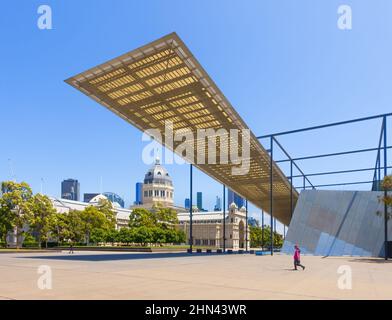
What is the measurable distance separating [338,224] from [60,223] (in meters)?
53.6

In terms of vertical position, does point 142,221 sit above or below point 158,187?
below

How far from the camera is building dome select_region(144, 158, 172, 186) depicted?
176 m

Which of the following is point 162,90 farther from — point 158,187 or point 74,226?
point 158,187

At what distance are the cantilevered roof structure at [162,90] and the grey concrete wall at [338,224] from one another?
30.5 ft

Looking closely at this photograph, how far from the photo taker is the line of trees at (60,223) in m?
60.8

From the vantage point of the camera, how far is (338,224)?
4731cm

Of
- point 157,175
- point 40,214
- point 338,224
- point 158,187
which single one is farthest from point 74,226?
point 157,175

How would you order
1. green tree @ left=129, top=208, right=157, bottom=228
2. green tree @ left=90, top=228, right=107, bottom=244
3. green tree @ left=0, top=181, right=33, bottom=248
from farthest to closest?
green tree @ left=129, top=208, right=157, bottom=228
green tree @ left=90, top=228, right=107, bottom=244
green tree @ left=0, top=181, right=33, bottom=248

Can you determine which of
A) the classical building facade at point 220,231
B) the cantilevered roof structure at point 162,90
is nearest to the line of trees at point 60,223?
the cantilevered roof structure at point 162,90

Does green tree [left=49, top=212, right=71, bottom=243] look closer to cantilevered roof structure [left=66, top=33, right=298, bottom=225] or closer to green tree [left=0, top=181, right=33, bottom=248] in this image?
green tree [left=0, top=181, right=33, bottom=248]

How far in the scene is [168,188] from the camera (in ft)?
578

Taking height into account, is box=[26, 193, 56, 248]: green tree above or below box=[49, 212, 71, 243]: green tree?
above

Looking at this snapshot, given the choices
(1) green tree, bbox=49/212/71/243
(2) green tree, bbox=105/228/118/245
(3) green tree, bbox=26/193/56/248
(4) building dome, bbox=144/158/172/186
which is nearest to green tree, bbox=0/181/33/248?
(3) green tree, bbox=26/193/56/248

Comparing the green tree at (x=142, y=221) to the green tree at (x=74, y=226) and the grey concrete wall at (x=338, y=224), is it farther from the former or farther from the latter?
the grey concrete wall at (x=338, y=224)
